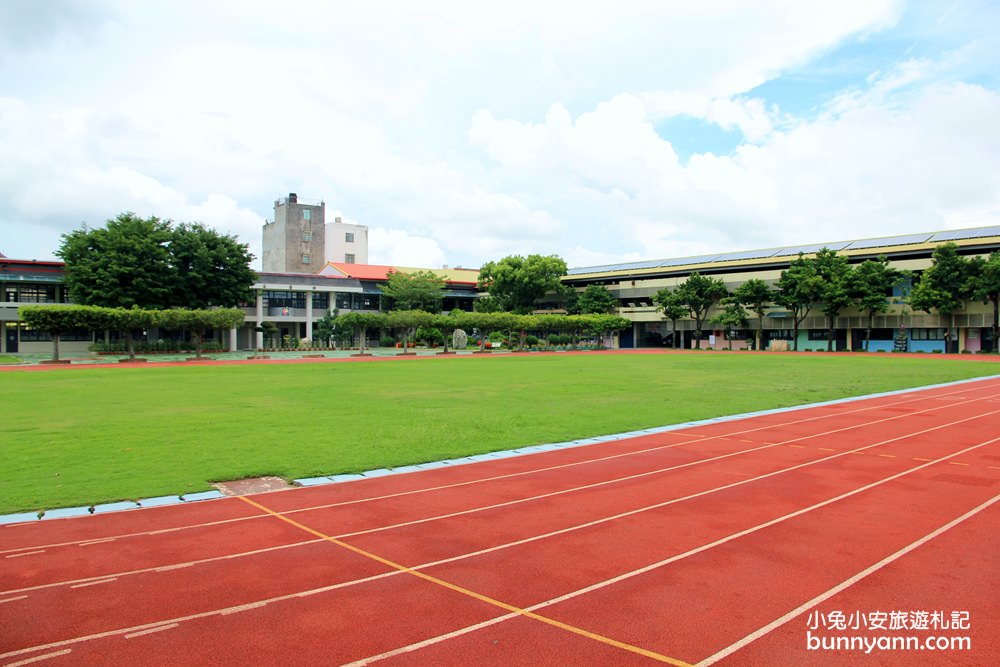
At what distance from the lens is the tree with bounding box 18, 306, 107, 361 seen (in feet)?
127

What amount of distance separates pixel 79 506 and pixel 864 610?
8.68 meters

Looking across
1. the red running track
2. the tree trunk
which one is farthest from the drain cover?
the tree trunk

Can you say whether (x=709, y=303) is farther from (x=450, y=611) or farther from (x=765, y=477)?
(x=450, y=611)

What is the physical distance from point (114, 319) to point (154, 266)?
945 cm

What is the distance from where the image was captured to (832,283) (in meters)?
57.2

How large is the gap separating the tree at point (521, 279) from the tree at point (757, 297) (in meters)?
20.5

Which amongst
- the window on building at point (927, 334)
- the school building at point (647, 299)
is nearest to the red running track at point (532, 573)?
the school building at point (647, 299)

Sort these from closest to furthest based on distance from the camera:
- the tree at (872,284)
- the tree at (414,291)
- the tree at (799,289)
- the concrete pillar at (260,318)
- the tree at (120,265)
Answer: the tree at (120,265), the tree at (872,284), the tree at (799,289), the concrete pillar at (260,318), the tree at (414,291)

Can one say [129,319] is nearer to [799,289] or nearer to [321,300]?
[321,300]

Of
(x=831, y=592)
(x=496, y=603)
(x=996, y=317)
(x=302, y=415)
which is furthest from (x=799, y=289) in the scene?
(x=496, y=603)

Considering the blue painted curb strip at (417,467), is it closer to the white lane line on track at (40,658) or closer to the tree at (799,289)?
the white lane line on track at (40,658)

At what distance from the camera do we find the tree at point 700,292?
66.7 meters

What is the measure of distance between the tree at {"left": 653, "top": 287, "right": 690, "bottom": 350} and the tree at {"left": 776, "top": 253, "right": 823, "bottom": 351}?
9.67 m

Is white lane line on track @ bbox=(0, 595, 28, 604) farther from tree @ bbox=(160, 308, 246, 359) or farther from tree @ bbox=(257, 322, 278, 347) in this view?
tree @ bbox=(257, 322, 278, 347)
